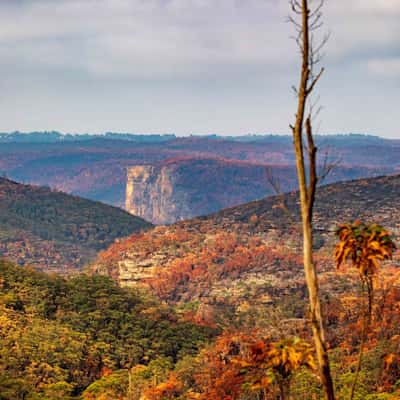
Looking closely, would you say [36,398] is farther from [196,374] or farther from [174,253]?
[174,253]

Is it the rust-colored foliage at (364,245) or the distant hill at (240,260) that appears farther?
the distant hill at (240,260)

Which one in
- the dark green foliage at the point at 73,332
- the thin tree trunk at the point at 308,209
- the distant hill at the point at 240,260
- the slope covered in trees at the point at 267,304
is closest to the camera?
the thin tree trunk at the point at 308,209

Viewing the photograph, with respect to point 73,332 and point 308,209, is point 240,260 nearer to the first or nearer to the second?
point 73,332

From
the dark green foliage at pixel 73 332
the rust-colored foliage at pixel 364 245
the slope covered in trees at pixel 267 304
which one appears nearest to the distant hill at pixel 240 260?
the slope covered in trees at pixel 267 304

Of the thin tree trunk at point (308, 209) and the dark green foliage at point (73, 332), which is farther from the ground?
the thin tree trunk at point (308, 209)

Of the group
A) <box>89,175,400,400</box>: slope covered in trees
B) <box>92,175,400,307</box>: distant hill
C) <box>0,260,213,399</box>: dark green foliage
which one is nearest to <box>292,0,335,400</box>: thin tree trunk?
<box>89,175,400,400</box>: slope covered in trees

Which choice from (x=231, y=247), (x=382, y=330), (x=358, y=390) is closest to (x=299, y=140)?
(x=358, y=390)

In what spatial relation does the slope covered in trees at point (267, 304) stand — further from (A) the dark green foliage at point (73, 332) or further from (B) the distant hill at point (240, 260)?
(A) the dark green foliage at point (73, 332)

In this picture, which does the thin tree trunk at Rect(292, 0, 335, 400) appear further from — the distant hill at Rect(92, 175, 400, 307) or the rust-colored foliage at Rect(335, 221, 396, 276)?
the distant hill at Rect(92, 175, 400, 307)

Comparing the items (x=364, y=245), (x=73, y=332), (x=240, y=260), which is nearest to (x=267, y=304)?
(x=240, y=260)
